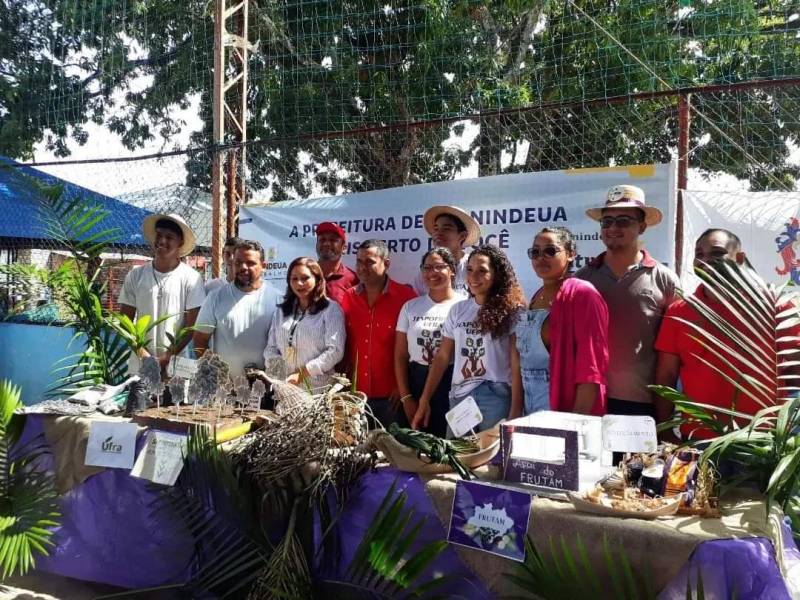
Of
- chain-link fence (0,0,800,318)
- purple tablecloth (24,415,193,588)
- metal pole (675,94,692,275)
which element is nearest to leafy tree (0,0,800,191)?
chain-link fence (0,0,800,318)

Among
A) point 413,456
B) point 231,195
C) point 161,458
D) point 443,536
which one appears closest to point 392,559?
point 443,536

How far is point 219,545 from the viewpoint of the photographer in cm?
199

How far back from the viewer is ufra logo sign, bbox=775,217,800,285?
315cm

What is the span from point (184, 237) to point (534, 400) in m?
2.28

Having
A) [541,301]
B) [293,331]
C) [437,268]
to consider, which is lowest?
[293,331]

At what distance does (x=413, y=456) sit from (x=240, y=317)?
1.63 metres

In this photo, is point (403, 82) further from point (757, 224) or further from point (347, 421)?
point (347, 421)

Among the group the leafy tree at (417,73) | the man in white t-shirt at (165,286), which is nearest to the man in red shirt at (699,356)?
the man in white t-shirt at (165,286)

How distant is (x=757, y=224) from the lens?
3.23 meters

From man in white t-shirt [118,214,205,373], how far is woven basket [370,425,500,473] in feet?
6.73

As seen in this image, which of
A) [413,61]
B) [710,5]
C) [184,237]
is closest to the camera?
[184,237]

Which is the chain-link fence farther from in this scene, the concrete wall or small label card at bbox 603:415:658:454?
small label card at bbox 603:415:658:454

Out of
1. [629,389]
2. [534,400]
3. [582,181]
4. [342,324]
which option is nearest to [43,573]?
[342,324]

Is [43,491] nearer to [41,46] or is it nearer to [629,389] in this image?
[629,389]
